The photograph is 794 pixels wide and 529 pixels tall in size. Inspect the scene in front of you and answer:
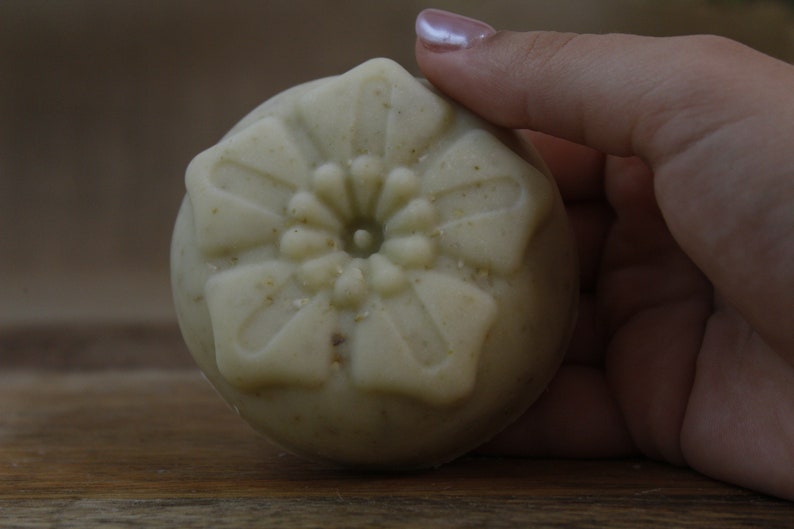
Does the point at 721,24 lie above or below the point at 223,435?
above

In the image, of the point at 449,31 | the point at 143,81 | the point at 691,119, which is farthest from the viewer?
the point at 143,81

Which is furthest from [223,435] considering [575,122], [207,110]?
[207,110]

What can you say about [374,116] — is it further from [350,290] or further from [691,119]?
[691,119]

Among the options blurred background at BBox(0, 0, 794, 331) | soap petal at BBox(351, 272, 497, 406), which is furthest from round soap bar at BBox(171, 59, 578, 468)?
blurred background at BBox(0, 0, 794, 331)

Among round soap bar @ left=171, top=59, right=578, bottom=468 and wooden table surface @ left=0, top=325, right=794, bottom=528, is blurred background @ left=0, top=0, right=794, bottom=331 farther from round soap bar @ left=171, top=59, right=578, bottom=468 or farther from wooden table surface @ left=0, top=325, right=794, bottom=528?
round soap bar @ left=171, top=59, right=578, bottom=468

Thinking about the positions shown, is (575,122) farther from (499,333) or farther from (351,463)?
(351,463)

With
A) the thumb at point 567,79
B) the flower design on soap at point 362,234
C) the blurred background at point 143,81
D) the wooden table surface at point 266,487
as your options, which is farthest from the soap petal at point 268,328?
the blurred background at point 143,81

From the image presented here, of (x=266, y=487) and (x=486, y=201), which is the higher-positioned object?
(x=486, y=201)

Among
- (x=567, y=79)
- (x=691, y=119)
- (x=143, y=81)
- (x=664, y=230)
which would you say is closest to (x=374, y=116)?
(x=567, y=79)
